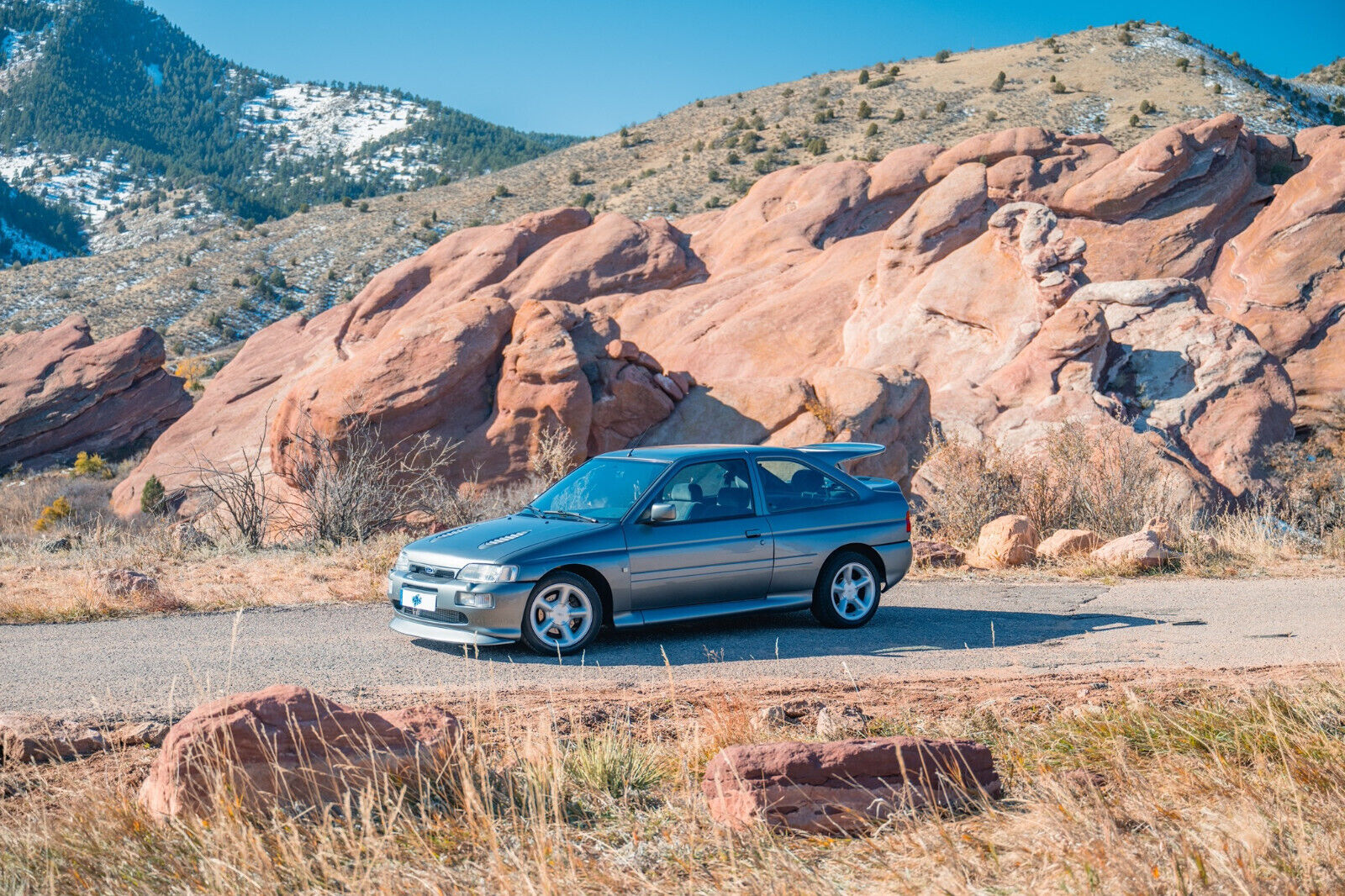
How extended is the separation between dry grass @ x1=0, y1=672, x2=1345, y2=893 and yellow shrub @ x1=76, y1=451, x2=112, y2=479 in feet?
98.9

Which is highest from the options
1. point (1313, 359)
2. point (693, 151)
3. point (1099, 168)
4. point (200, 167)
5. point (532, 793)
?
point (200, 167)

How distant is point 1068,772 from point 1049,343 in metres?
17.9

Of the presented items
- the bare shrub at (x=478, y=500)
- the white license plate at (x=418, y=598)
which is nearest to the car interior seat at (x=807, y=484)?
the white license plate at (x=418, y=598)

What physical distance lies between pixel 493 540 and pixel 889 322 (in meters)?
18.8

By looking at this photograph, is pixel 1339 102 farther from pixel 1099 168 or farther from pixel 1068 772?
pixel 1068 772

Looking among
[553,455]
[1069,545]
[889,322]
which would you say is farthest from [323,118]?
[1069,545]

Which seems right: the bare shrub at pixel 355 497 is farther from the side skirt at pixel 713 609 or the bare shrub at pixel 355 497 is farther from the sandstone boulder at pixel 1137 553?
the sandstone boulder at pixel 1137 553

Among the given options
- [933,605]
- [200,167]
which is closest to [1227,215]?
[933,605]

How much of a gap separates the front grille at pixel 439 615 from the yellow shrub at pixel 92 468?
90.2ft

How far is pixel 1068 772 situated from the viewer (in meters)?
4.41

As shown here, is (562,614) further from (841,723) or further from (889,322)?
(889,322)

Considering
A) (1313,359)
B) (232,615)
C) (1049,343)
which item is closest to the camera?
(232,615)

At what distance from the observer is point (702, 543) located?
8367mm

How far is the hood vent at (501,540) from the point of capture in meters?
7.89
